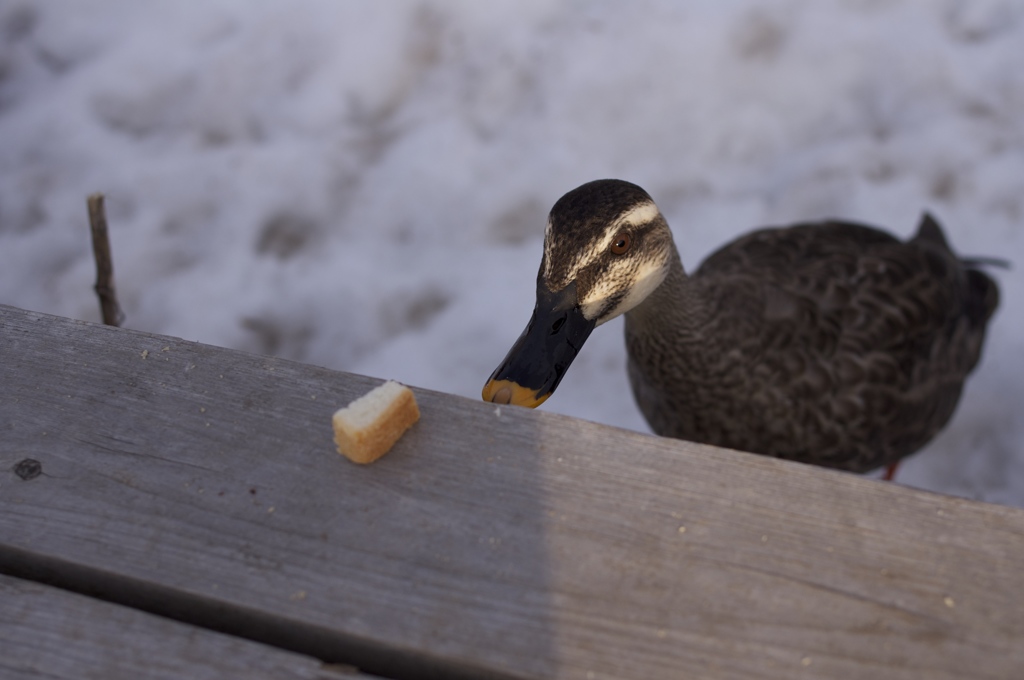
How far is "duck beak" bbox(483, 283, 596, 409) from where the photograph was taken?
1.84 meters

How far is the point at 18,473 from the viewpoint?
133 cm

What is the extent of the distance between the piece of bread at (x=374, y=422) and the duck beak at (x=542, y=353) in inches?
18.0

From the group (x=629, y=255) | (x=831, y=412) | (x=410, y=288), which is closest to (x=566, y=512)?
(x=629, y=255)

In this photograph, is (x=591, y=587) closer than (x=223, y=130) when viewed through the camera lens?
Yes

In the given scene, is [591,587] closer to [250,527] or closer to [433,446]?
[433,446]

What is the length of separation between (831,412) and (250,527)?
79.1 inches

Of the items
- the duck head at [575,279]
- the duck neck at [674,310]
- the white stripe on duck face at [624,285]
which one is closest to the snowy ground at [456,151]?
the duck neck at [674,310]

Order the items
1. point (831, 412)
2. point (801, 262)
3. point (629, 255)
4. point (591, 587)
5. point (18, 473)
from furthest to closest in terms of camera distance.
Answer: point (801, 262) < point (831, 412) < point (629, 255) < point (18, 473) < point (591, 587)

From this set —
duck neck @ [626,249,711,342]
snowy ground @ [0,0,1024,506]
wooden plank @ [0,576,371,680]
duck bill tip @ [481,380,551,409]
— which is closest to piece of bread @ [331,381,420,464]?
wooden plank @ [0,576,371,680]

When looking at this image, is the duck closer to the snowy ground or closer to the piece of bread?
the snowy ground

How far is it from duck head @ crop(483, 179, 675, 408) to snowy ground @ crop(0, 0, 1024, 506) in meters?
1.32

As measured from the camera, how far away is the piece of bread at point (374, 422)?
128 centimetres

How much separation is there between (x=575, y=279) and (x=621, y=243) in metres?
0.19

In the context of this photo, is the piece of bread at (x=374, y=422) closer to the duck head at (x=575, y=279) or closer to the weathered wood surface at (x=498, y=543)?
the weathered wood surface at (x=498, y=543)
